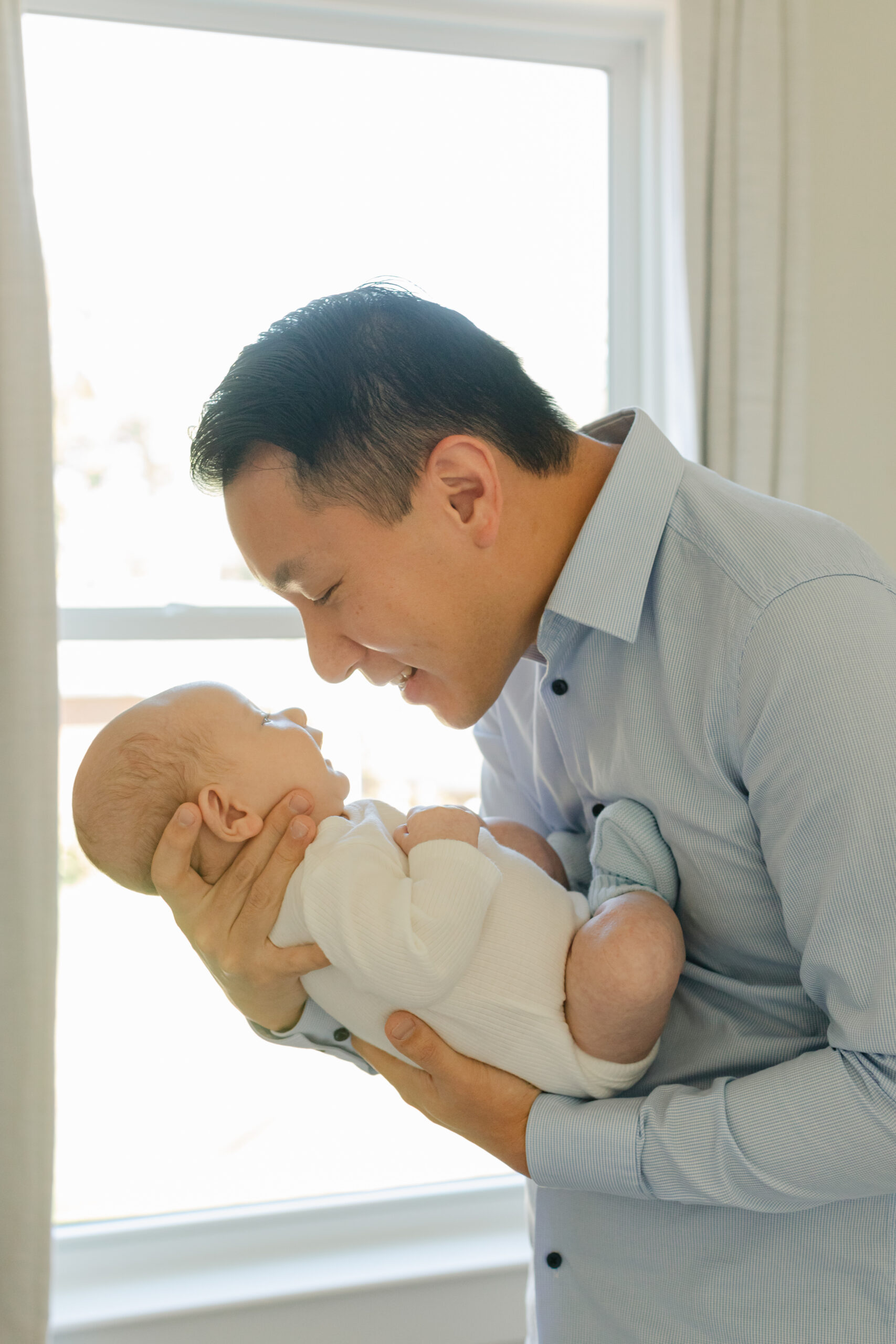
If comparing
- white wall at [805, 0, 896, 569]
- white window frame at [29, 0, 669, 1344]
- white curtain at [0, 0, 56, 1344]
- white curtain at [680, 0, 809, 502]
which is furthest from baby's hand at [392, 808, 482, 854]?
white wall at [805, 0, 896, 569]

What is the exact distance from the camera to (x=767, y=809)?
963 millimetres

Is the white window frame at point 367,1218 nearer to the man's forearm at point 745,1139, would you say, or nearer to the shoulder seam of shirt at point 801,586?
the man's forearm at point 745,1139

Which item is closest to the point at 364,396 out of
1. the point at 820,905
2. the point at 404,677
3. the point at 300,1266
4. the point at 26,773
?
the point at 404,677

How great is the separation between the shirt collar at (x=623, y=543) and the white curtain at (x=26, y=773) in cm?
121

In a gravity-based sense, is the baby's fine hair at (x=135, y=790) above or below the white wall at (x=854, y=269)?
below

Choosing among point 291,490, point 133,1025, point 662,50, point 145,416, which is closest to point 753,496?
point 291,490

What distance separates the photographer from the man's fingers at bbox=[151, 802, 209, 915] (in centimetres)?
122

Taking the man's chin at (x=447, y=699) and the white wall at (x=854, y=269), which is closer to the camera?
the man's chin at (x=447, y=699)

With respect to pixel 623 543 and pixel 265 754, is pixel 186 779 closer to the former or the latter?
pixel 265 754

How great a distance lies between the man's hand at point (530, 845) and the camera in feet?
4.55

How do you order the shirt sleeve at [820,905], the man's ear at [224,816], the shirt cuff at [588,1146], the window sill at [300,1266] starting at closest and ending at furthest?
the shirt sleeve at [820,905] → the shirt cuff at [588,1146] → the man's ear at [224,816] → the window sill at [300,1266]

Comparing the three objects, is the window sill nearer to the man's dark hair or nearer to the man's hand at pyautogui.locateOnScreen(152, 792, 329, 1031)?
the man's hand at pyautogui.locateOnScreen(152, 792, 329, 1031)

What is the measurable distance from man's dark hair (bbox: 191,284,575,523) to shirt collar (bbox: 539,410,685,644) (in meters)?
0.13

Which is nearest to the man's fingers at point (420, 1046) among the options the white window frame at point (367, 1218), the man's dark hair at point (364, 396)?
the man's dark hair at point (364, 396)
